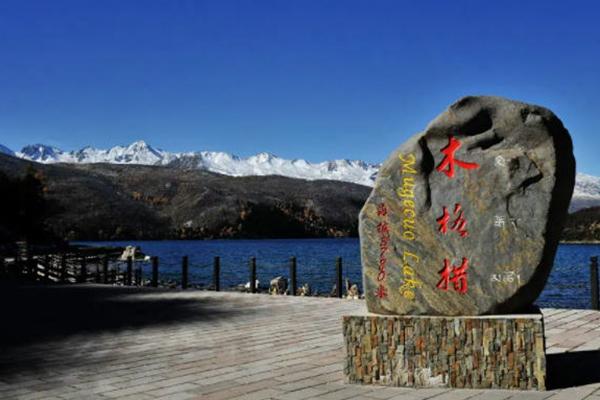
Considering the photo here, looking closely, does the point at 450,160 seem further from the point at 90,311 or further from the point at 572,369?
the point at 90,311

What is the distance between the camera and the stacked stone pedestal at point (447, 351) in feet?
16.2

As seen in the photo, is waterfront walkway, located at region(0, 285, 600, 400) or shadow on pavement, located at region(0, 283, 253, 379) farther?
shadow on pavement, located at region(0, 283, 253, 379)

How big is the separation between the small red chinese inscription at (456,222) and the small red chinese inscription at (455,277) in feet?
0.79

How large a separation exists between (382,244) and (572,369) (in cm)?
220

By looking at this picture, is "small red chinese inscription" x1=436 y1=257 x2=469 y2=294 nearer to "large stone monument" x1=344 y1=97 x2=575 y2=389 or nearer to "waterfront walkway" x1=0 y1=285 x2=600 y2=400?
"large stone monument" x1=344 y1=97 x2=575 y2=389

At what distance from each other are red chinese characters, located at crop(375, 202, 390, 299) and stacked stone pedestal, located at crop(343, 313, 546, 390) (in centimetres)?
25

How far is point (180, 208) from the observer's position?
14200cm

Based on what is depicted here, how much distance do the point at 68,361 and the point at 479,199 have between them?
16.0 feet

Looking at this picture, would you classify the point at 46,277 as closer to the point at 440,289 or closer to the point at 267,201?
the point at 440,289

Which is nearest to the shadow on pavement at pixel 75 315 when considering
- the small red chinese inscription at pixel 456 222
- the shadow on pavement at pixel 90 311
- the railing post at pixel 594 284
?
the shadow on pavement at pixel 90 311

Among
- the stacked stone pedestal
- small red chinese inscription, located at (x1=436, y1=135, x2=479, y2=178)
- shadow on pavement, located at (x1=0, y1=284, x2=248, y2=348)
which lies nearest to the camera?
the stacked stone pedestal

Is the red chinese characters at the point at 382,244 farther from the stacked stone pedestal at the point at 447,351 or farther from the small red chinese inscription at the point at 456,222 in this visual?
the small red chinese inscription at the point at 456,222

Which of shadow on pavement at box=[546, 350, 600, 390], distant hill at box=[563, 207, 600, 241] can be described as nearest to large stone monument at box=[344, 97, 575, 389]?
shadow on pavement at box=[546, 350, 600, 390]

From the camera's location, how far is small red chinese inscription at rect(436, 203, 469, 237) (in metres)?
5.23
